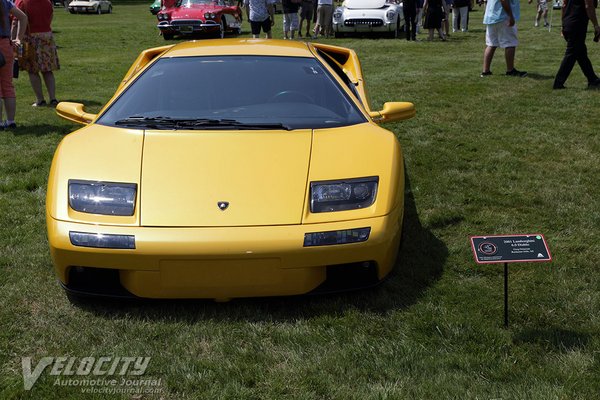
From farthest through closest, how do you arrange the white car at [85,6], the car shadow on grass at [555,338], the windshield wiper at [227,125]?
the white car at [85,6], the windshield wiper at [227,125], the car shadow on grass at [555,338]

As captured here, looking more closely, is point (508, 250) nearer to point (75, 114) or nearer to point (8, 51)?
point (75, 114)

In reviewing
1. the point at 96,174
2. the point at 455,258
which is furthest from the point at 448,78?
the point at 96,174

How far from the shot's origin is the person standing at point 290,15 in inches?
589

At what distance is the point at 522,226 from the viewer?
163 inches

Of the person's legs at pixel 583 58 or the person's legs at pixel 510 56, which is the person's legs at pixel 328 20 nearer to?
the person's legs at pixel 510 56

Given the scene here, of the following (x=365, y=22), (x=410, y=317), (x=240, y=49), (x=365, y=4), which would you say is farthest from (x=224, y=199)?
(x=365, y=4)

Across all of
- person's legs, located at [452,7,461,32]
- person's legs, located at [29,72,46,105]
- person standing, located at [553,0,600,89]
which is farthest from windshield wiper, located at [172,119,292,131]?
person's legs, located at [452,7,461,32]

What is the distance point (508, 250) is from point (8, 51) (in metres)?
5.84

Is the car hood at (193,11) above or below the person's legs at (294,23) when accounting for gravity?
above

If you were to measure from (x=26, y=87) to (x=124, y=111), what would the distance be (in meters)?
7.07

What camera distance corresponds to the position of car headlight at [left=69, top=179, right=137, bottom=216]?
3018mm

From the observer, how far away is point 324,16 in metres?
16.7

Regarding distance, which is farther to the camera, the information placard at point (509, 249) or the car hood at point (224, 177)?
the car hood at point (224, 177)

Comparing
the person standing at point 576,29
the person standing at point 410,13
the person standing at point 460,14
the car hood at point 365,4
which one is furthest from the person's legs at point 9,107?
the person standing at point 460,14
